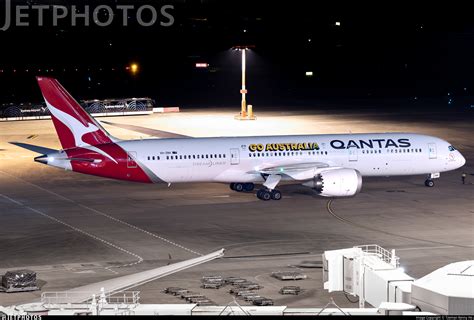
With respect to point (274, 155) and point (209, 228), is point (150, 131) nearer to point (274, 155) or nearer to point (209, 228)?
point (274, 155)

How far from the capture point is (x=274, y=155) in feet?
244

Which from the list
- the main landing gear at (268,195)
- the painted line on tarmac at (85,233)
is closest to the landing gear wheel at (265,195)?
the main landing gear at (268,195)

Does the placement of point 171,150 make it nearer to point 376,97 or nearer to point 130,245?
point 130,245

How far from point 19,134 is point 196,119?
2647cm

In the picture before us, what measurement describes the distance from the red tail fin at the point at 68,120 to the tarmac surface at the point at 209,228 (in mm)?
4510

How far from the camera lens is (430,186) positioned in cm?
7931

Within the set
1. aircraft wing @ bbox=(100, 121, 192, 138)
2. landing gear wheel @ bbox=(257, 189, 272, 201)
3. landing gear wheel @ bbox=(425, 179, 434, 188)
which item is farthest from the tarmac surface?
aircraft wing @ bbox=(100, 121, 192, 138)

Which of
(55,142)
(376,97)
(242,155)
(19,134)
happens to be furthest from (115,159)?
(376,97)

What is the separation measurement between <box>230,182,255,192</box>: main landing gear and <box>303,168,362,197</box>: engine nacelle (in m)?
6.10

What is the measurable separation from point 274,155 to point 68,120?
14.9 m

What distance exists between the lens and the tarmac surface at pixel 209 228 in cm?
5244

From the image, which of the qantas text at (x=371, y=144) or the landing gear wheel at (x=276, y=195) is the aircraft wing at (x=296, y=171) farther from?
the qantas text at (x=371, y=144)

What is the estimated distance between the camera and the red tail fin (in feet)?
239

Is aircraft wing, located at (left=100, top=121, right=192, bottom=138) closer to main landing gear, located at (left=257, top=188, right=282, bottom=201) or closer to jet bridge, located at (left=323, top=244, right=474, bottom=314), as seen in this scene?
main landing gear, located at (left=257, top=188, right=282, bottom=201)
